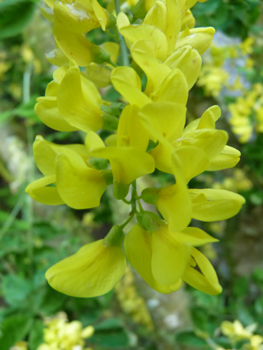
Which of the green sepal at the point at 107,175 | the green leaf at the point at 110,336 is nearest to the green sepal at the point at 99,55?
the green sepal at the point at 107,175

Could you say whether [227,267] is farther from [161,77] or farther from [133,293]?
[161,77]

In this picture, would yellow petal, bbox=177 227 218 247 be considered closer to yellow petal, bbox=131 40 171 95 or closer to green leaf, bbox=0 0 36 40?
yellow petal, bbox=131 40 171 95

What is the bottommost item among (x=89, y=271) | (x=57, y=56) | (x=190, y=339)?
(x=190, y=339)

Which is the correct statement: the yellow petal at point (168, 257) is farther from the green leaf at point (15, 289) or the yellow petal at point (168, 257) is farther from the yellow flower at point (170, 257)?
the green leaf at point (15, 289)

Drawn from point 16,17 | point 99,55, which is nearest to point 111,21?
point 99,55

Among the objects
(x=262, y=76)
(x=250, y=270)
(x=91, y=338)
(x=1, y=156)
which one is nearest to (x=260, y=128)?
(x=262, y=76)

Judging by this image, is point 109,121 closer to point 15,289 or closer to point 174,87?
point 174,87

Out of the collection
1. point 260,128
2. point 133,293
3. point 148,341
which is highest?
point 260,128
